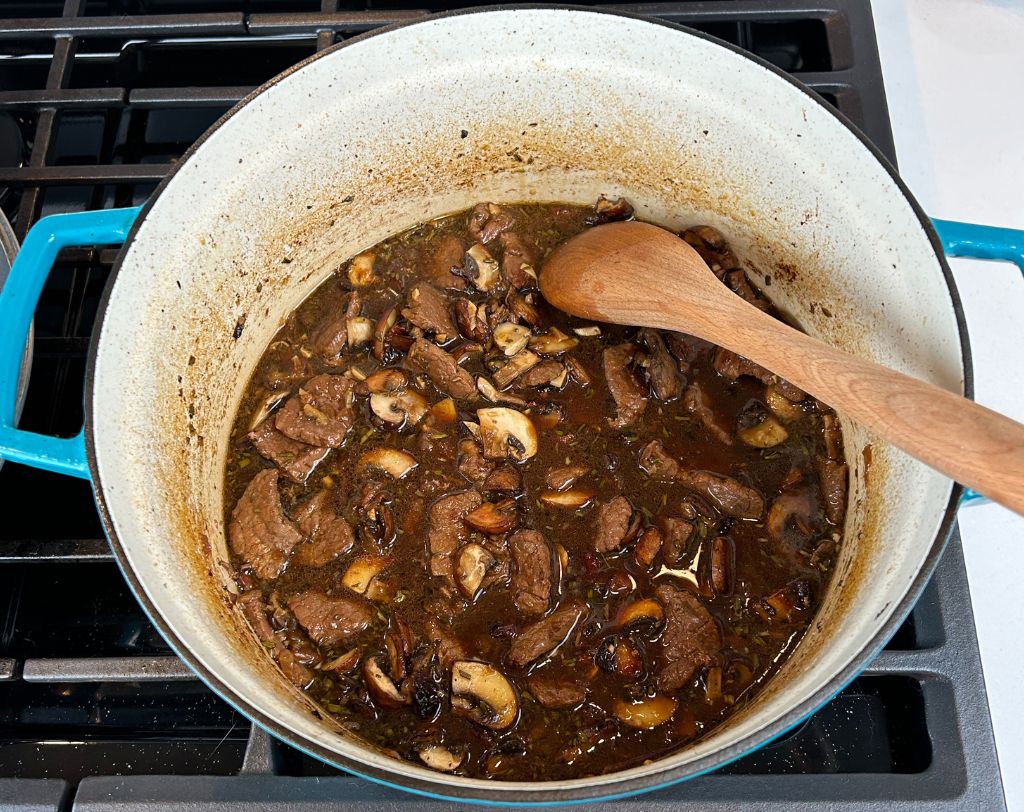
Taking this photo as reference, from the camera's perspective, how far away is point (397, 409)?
7.57ft

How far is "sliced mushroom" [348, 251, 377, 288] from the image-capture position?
2561 millimetres

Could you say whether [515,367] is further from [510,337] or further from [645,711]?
[645,711]

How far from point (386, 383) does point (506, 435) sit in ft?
1.22

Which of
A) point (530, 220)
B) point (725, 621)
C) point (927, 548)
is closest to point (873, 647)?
point (927, 548)

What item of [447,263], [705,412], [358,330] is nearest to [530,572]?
[705,412]

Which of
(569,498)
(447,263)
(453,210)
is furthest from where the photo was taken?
(453,210)

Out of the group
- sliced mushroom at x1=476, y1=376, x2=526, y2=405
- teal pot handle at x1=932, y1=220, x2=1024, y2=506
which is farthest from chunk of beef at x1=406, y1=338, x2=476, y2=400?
teal pot handle at x1=932, y1=220, x2=1024, y2=506

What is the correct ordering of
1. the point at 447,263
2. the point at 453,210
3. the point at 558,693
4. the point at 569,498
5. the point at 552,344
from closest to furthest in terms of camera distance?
the point at 558,693 → the point at 569,498 → the point at 552,344 → the point at 447,263 → the point at 453,210

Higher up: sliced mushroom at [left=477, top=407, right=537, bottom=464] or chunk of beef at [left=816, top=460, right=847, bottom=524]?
sliced mushroom at [left=477, top=407, right=537, bottom=464]

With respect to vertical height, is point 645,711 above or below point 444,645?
below

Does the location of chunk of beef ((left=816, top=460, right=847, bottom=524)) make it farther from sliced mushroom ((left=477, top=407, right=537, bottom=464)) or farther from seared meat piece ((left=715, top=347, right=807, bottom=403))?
sliced mushroom ((left=477, top=407, right=537, bottom=464))

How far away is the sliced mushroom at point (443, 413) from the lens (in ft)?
7.54

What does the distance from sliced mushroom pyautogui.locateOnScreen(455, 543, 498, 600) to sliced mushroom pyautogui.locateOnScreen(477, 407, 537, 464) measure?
0.87ft

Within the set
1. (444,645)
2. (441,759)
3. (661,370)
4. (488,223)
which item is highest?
(488,223)
